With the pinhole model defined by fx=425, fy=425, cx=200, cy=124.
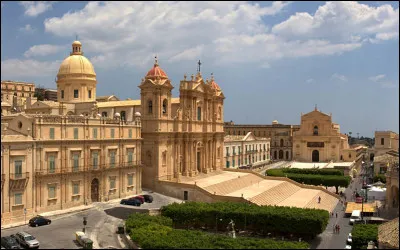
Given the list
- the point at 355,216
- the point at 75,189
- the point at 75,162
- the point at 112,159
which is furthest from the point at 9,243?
the point at 355,216

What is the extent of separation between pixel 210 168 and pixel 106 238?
113ft

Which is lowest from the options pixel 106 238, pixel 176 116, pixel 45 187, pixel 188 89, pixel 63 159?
pixel 106 238

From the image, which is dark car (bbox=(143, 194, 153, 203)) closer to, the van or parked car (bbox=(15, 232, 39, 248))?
parked car (bbox=(15, 232, 39, 248))

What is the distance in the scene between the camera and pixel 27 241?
3155 centimetres

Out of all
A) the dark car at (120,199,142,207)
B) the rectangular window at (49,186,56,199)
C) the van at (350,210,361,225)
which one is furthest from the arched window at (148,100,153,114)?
the van at (350,210,361,225)

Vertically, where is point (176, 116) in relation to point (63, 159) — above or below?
above

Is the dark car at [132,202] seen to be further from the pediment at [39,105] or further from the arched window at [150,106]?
the pediment at [39,105]

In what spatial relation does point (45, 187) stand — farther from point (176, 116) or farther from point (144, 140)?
point (176, 116)

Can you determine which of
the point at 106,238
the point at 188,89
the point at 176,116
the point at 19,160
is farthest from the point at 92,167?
the point at 188,89

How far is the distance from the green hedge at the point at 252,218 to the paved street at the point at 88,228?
5370mm

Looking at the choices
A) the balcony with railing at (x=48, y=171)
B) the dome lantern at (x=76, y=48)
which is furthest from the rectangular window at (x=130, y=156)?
the dome lantern at (x=76, y=48)

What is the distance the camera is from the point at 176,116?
194ft

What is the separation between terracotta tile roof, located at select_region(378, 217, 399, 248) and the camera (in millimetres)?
30250

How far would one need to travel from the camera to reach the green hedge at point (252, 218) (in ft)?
120
